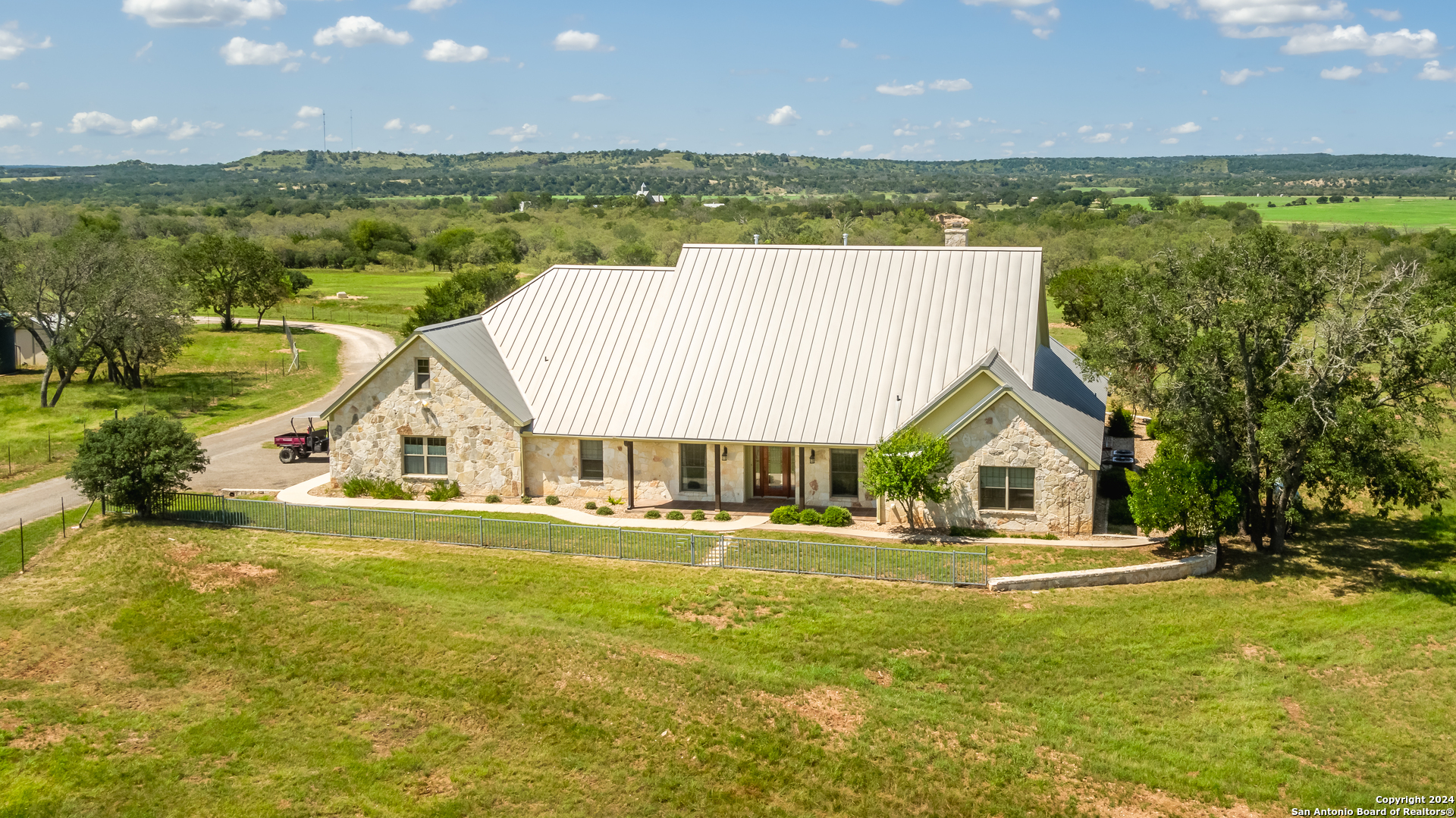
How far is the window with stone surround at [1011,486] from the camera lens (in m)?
29.5

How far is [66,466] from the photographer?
39094 millimetres

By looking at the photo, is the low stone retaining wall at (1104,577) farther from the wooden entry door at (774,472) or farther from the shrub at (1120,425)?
the shrub at (1120,425)

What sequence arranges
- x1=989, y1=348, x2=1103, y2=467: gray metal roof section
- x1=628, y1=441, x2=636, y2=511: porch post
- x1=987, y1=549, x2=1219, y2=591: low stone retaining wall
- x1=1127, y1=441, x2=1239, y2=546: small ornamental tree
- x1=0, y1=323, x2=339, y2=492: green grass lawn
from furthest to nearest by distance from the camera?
x1=0, y1=323, x2=339, y2=492: green grass lawn < x1=628, y1=441, x2=636, y2=511: porch post < x1=989, y1=348, x2=1103, y2=467: gray metal roof section < x1=1127, y1=441, x2=1239, y2=546: small ornamental tree < x1=987, y1=549, x2=1219, y2=591: low stone retaining wall

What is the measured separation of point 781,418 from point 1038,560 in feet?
27.1

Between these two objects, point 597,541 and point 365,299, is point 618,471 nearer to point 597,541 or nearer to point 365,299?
point 597,541

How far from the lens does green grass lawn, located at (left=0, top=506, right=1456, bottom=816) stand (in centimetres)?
1770

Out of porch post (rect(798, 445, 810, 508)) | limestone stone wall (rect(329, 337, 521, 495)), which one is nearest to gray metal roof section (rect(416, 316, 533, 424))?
limestone stone wall (rect(329, 337, 521, 495))

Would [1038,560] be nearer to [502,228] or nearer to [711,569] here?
[711,569]

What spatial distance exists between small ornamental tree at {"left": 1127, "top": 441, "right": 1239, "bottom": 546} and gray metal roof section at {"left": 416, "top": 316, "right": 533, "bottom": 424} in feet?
57.7

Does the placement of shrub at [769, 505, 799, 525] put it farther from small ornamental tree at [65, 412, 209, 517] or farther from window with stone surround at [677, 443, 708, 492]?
small ornamental tree at [65, 412, 209, 517]

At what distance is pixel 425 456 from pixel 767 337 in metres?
11.1

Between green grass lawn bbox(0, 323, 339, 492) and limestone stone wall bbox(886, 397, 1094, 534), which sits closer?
limestone stone wall bbox(886, 397, 1094, 534)

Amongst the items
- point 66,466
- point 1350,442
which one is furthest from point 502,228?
point 1350,442

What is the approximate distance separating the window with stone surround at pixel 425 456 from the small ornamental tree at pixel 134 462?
6018 millimetres
